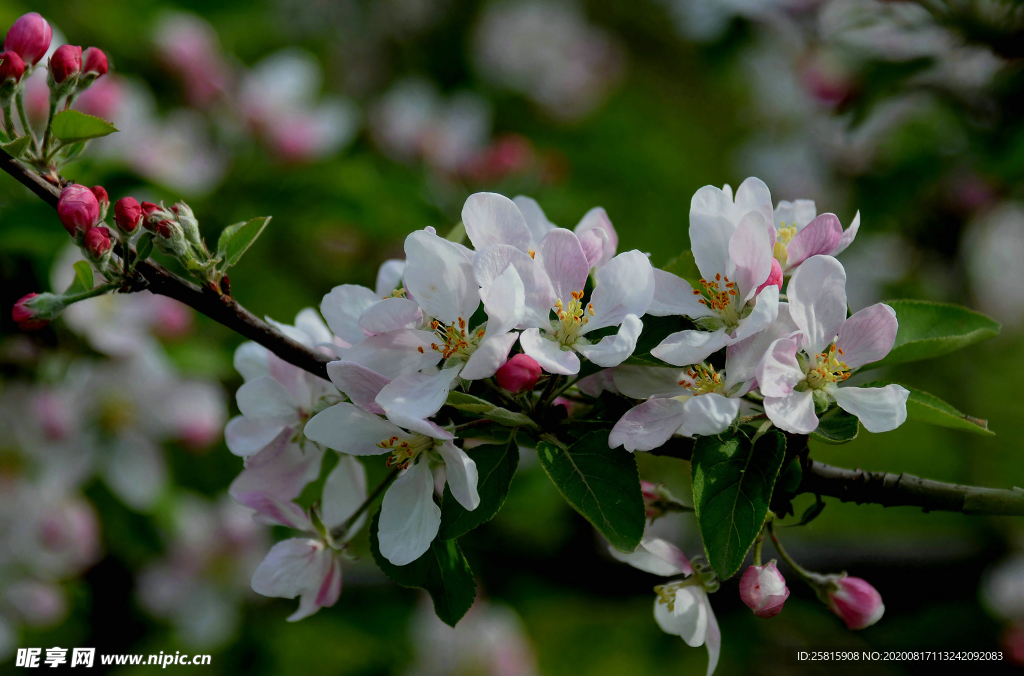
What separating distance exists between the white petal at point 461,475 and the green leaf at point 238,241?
27cm

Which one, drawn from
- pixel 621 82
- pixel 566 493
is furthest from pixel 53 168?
pixel 621 82

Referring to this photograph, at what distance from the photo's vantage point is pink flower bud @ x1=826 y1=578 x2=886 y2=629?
2.61 ft

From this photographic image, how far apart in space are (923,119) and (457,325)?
7.96 feet

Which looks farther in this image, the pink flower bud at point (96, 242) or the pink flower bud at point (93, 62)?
the pink flower bud at point (93, 62)

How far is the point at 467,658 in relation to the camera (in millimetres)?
2227

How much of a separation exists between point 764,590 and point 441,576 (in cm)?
31

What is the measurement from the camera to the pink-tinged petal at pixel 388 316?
2.31 feet

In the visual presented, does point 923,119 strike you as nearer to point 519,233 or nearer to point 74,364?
point 519,233

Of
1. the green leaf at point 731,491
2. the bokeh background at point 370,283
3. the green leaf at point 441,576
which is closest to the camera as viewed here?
Answer: the green leaf at point 731,491

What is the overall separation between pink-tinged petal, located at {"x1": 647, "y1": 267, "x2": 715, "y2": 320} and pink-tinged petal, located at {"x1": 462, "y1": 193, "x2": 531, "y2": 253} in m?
0.14

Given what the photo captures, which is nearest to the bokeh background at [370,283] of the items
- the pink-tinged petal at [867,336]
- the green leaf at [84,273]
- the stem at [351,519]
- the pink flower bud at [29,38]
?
the pink flower bud at [29,38]

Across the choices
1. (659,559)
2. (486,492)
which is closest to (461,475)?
(486,492)

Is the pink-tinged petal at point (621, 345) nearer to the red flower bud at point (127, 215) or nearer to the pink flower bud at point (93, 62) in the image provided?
the red flower bud at point (127, 215)

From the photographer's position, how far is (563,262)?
73cm
